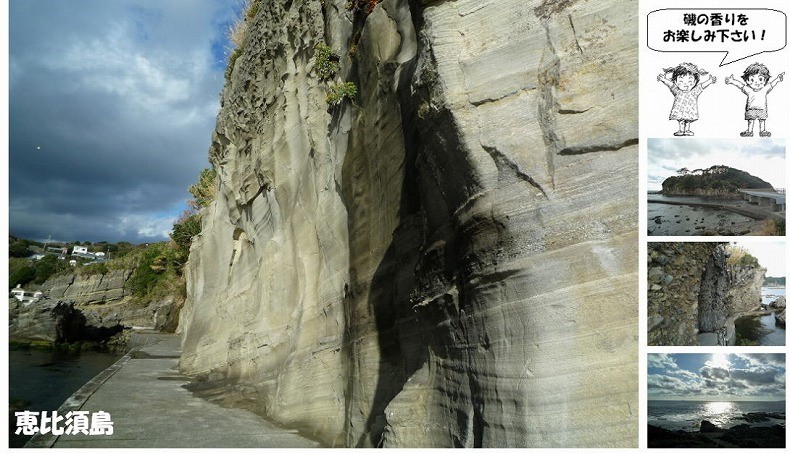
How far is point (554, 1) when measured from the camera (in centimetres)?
527

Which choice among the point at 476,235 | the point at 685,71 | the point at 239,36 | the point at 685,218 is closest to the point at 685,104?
the point at 685,71

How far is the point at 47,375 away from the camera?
2255 cm

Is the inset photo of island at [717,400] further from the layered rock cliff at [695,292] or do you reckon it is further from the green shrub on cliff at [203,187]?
the green shrub on cliff at [203,187]

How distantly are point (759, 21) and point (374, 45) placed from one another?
176 inches

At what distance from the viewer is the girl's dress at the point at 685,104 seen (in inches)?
188

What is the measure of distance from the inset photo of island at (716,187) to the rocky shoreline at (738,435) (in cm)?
137

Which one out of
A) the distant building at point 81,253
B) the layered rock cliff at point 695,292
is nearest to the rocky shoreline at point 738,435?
the layered rock cliff at point 695,292

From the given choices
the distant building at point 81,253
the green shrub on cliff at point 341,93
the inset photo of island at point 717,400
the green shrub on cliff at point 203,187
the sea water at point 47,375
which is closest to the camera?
the inset photo of island at point 717,400

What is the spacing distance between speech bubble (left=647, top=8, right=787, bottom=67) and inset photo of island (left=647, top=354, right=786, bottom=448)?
224cm

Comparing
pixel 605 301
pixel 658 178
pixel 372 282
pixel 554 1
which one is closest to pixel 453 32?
pixel 554 1

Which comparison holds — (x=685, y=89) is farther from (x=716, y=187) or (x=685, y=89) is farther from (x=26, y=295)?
(x=26, y=295)

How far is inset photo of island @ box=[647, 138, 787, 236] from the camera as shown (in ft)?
15.5

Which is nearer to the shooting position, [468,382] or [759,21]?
[759,21]

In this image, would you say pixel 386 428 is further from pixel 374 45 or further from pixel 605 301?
pixel 374 45
